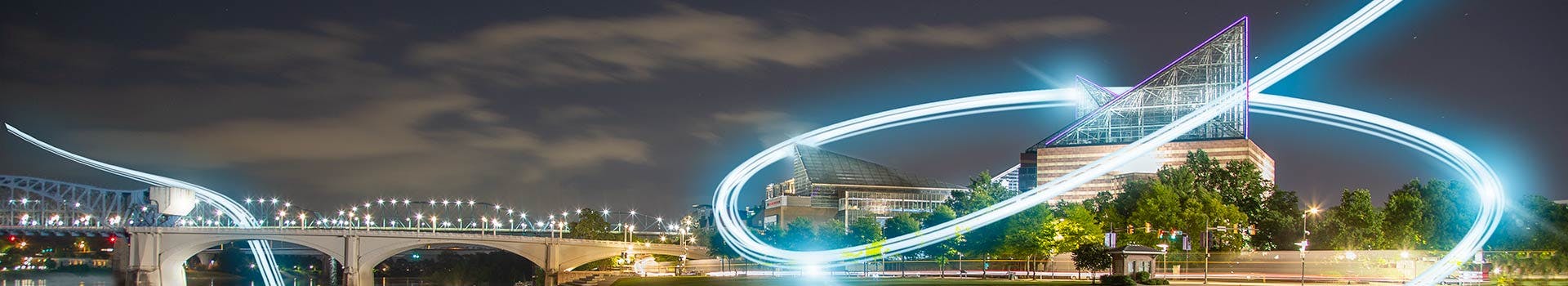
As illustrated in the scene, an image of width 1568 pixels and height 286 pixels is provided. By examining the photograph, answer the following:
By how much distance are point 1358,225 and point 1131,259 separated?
4699cm

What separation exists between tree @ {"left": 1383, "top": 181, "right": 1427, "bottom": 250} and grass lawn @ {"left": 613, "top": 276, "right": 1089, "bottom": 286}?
129 feet

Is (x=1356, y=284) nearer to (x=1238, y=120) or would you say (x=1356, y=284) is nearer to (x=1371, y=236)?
(x=1371, y=236)

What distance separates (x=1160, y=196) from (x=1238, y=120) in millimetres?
58452

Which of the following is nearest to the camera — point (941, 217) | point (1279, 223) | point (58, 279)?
point (941, 217)

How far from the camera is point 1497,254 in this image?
238ft

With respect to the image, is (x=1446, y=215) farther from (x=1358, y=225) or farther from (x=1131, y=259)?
(x=1131, y=259)

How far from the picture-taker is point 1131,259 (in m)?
70.1

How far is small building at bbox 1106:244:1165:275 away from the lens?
228 ft

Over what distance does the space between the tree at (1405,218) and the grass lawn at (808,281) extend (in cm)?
3934

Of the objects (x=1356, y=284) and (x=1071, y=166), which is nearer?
(x=1356, y=284)

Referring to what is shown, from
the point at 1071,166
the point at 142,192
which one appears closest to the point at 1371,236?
A: the point at 1071,166

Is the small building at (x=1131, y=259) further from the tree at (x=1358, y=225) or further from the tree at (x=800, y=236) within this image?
the tree at (x=800, y=236)

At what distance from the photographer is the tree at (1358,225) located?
346 ft

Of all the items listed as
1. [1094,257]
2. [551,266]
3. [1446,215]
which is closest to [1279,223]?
[1446,215]
